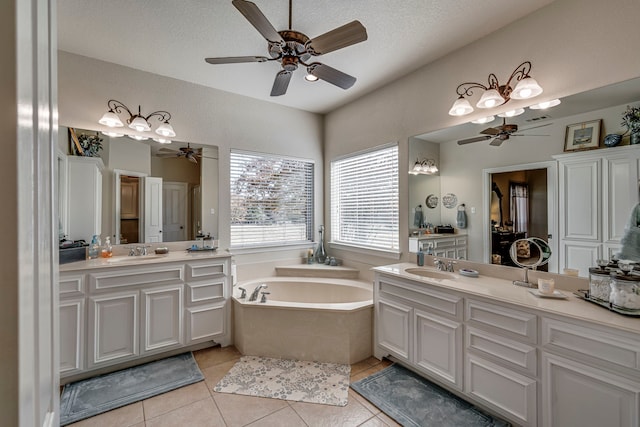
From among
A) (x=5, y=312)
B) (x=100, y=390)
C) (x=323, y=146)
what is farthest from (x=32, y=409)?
(x=323, y=146)

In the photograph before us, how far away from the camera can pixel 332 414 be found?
1.99 metres

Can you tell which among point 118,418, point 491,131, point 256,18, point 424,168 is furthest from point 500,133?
point 118,418

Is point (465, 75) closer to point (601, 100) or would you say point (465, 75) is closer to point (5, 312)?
point (601, 100)

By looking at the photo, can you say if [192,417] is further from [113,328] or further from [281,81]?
[281,81]

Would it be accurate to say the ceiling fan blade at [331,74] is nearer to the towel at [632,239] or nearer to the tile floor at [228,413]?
the towel at [632,239]

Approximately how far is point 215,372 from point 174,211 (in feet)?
5.63

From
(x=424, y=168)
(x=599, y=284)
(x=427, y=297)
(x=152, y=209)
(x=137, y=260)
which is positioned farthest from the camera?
(x=152, y=209)

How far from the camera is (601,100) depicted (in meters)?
1.84

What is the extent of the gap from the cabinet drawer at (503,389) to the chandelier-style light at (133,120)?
3.37 meters

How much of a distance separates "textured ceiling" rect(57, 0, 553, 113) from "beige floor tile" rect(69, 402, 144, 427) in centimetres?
289

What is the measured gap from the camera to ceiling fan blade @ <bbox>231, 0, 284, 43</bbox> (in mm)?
1458

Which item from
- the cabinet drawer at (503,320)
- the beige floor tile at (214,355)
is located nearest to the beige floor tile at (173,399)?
the beige floor tile at (214,355)

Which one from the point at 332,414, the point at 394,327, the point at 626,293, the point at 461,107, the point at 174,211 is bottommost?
the point at 332,414

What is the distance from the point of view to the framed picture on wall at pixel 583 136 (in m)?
1.87
